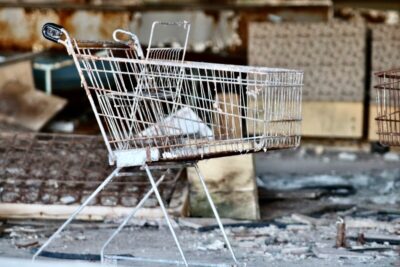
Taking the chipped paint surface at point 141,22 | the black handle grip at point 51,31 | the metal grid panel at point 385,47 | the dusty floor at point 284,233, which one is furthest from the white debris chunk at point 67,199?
the chipped paint surface at point 141,22

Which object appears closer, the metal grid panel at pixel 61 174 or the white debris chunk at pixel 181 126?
the white debris chunk at pixel 181 126

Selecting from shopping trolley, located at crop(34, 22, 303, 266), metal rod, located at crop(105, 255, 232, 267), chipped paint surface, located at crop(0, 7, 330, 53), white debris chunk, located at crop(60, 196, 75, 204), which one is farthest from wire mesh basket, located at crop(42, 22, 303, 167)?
chipped paint surface, located at crop(0, 7, 330, 53)

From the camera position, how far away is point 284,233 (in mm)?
6449

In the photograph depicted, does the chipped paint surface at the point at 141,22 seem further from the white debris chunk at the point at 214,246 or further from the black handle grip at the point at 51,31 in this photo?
the black handle grip at the point at 51,31

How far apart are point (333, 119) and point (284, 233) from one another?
4.05 m

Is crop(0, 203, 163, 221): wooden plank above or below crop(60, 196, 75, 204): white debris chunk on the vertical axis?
below

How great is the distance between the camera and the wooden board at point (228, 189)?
688 centimetres

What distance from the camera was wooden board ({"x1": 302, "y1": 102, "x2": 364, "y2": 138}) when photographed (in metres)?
10.2

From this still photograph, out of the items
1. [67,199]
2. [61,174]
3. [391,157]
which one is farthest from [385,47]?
[67,199]

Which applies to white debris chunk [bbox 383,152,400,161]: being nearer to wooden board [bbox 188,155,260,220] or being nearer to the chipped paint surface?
the chipped paint surface

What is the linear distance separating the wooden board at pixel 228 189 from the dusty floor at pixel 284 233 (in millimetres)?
220

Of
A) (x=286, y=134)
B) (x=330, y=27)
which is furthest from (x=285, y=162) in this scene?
(x=286, y=134)

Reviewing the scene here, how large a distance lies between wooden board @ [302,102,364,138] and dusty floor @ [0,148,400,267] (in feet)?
5.85

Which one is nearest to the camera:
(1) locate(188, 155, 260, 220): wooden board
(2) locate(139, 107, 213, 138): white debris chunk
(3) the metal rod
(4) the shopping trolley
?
(4) the shopping trolley
